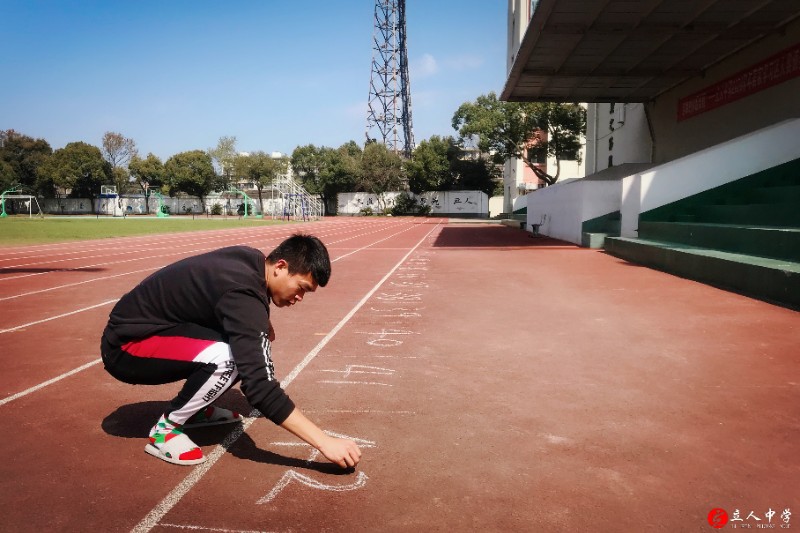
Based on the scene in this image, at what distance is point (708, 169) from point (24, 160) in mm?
87335

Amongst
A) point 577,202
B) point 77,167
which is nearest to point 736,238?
point 577,202

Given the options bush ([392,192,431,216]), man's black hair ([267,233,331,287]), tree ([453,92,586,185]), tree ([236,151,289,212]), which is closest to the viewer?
man's black hair ([267,233,331,287])

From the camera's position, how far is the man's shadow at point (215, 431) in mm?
3062

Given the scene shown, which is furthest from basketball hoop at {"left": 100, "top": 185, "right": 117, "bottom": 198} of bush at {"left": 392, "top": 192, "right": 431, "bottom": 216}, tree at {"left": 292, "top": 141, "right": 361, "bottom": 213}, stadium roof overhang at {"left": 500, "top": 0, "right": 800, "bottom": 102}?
stadium roof overhang at {"left": 500, "top": 0, "right": 800, "bottom": 102}

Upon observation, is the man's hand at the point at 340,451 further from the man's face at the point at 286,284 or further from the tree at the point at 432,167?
the tree at the point at 432,167

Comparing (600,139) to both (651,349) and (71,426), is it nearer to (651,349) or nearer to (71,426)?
(651,349)

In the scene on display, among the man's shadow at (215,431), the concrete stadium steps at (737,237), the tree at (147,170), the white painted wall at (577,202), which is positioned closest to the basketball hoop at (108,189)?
the tree at (147,170)

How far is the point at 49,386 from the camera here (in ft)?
14.6

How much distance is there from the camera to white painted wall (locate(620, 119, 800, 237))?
12.6 metres

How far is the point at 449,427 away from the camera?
3541 mm

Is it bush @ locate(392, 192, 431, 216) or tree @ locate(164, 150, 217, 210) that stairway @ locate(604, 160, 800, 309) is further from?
tree @ locate(164, 150, 217, 210)

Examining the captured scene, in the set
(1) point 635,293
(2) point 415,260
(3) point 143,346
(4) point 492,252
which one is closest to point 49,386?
(3) point 143,346

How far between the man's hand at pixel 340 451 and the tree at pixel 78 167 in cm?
8144

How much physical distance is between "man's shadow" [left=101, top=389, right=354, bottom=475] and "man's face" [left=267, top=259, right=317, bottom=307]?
102 cm
